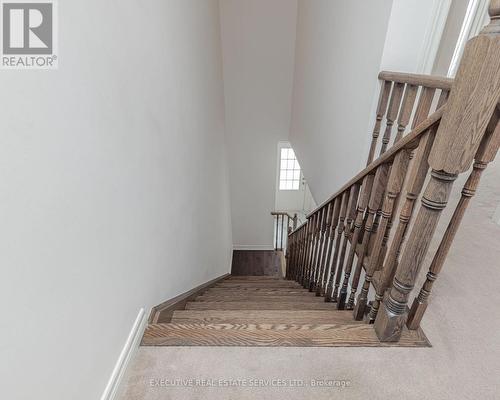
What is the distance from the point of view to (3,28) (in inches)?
22.5

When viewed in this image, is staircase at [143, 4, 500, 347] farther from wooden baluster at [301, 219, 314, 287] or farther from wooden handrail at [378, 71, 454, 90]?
wooden baluster at [301, 219, 314, 287]

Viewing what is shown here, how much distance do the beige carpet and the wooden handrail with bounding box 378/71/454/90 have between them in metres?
1.07

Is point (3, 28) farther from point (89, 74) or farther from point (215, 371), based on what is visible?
point (215, 371)

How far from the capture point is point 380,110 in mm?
1838

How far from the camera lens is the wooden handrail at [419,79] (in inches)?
51.8

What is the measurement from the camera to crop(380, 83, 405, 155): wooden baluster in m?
1.66

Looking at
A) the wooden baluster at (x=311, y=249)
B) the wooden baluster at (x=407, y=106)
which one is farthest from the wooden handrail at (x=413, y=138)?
the wooden baluster at (x=311, y=249)

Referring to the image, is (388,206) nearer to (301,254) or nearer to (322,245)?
(322,245)

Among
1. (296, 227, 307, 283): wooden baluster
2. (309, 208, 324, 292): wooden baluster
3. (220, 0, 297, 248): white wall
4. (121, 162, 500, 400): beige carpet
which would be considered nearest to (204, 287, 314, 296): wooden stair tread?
(309, 208, 324, 292): wooden baluster

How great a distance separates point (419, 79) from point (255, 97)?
11.3 ft

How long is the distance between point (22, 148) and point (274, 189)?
5.32m

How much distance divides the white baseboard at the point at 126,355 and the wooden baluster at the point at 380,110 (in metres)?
1.74

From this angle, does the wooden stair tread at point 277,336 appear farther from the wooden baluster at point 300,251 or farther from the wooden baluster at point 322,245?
the wooden baluster at point 300,251

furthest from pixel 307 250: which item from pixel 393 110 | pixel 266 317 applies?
pixel 393 110
